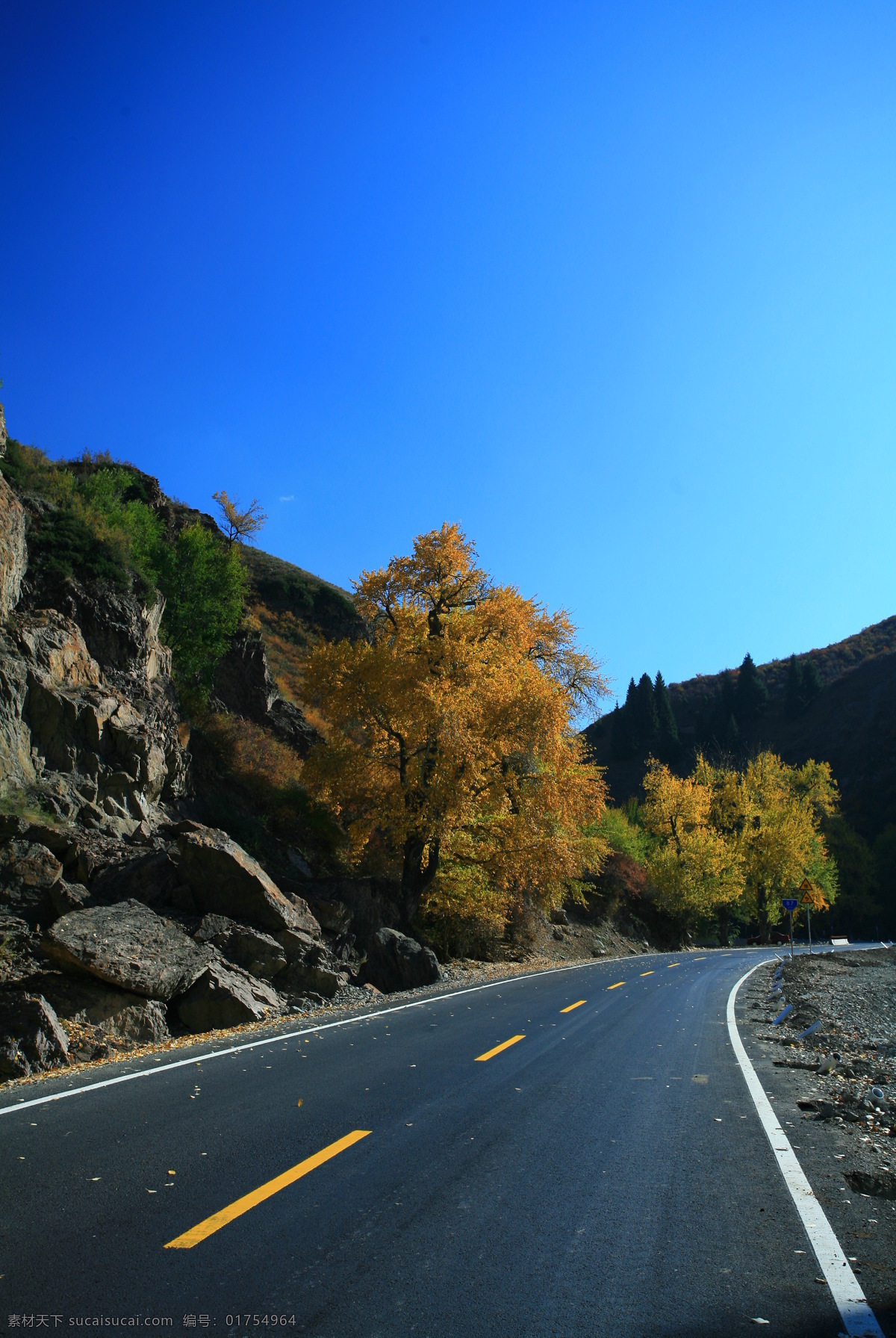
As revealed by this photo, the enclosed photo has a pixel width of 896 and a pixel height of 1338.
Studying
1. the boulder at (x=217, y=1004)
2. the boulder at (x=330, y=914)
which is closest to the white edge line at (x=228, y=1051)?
the boulder at (x=217, y=1004)

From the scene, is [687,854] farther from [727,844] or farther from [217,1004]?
[217,1004]

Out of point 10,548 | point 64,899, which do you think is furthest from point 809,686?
point 64,899

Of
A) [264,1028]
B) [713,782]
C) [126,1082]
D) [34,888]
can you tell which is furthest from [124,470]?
[713,782]

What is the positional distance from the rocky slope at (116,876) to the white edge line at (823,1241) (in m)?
8.21

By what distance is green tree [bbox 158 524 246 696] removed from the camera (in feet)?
91.8

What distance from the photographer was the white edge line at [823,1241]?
3.34 meters

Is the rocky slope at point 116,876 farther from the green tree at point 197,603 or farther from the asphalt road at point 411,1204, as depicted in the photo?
the green tree at point 197,603

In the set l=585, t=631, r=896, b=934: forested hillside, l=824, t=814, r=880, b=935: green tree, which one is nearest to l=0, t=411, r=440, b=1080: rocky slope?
l=585, t=631, r=896, b=934: forested hillside

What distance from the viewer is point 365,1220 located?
170 inches

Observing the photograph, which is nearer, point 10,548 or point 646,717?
point 10,548

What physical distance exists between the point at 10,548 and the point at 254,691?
44.0 ft

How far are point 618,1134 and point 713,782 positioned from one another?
63.2 m

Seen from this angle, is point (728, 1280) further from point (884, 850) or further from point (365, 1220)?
point (884, 850)

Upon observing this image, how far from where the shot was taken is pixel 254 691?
30.6 m
